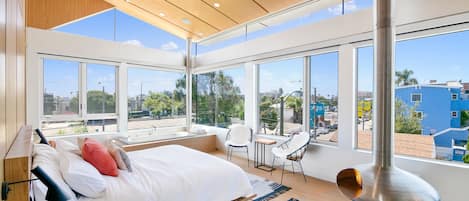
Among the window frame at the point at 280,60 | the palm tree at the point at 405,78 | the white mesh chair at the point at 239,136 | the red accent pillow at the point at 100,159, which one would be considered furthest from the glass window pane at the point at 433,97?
the red accent pillow at the point at 100,159

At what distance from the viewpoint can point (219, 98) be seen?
6012mm

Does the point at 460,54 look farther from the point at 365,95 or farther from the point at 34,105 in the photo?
the point at 34,105

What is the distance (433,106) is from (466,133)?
42 centimetres

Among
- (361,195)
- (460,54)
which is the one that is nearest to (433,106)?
(460,54)

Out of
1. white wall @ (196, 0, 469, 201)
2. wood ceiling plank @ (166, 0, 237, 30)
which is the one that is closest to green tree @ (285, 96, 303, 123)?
white wall @ (196, 0, 469, 201)

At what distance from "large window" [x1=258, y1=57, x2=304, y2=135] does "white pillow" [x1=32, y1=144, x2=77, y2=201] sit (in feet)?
11.7

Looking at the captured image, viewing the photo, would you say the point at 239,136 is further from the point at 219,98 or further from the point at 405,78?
the point at 405,78

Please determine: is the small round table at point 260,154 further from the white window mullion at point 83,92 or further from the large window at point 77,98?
the white window mullion at point 83,92

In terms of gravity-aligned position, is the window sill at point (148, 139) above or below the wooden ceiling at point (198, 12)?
below

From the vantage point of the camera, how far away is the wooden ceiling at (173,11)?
162 inches

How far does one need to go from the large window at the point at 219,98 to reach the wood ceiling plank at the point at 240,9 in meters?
1.28

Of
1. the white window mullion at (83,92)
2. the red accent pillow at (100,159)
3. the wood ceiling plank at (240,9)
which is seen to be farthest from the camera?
the white window mullion at (83,92)

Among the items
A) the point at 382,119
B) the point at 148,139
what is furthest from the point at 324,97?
the point at 148,139

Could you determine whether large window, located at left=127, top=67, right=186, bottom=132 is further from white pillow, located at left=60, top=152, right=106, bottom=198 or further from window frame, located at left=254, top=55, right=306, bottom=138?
white pillow, located at left=60, top=152, right=106, bottom=198
